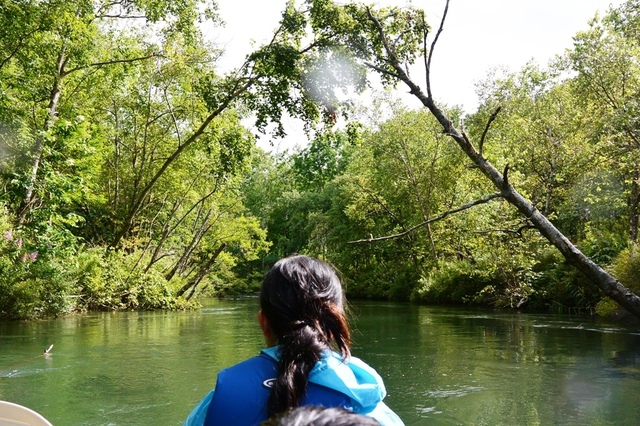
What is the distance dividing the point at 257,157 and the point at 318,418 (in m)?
24.0

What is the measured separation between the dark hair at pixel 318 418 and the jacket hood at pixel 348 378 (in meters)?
0.89

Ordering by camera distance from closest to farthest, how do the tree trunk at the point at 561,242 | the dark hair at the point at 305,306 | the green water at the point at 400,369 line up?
the dark hair at the point at 305,306 → the green water at the point at 400,369 → the tree trunk at the point at 561,242

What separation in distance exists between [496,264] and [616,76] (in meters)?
6.91

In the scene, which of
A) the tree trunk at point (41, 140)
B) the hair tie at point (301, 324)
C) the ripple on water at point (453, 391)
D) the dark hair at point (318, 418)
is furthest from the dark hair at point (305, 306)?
the tree trunk at point (41, 140)

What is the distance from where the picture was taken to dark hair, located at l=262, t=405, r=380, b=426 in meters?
0.67

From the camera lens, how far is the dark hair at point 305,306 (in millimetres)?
1704

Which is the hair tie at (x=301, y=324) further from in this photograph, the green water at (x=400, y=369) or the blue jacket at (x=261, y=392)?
the green water at (x=400, y=369)

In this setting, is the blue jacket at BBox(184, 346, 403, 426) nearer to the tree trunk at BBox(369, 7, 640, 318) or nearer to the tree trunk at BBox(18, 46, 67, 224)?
the tree trunk at BBox(369, 7, 640, 318)

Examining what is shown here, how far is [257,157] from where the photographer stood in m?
24.4

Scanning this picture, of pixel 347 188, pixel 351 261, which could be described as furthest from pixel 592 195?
pixel 351 261

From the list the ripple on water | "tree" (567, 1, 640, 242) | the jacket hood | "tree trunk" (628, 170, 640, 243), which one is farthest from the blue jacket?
"tree trunk" (628, 170, 640, 243)

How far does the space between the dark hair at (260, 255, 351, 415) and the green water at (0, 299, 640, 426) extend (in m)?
4.98

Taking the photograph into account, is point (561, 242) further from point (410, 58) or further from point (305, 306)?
point (305, 306)

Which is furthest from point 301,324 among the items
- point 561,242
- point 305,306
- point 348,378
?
point 561,242
